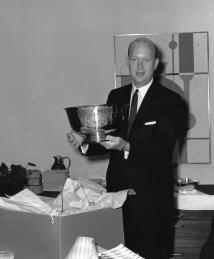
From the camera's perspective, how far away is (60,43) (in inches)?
136

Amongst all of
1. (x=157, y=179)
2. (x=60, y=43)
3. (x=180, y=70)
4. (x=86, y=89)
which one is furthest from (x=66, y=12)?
(x=157, y=179)

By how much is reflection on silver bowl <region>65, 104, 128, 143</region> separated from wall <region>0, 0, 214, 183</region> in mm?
1337

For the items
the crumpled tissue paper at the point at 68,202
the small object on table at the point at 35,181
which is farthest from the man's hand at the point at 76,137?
the small object on table at the point at 35,181

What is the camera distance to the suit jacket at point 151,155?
2.25m

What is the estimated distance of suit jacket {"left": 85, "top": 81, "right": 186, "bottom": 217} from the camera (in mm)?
2248

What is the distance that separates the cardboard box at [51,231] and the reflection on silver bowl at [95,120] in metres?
0.72

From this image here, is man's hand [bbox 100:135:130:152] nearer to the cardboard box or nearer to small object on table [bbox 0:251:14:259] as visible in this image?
the cardboard box

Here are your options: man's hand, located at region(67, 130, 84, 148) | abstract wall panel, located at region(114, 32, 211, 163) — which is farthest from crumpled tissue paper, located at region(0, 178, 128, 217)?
abstract wall panel, located at region(114, 32, 211, 163)

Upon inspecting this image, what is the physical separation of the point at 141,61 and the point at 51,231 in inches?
51.5

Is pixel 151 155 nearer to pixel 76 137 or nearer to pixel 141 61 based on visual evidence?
pixel 76 137

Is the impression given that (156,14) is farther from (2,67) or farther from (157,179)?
(157,179)

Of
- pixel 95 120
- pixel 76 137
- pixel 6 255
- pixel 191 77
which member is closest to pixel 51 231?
pixel 6 255

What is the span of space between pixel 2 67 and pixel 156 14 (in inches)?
43.2

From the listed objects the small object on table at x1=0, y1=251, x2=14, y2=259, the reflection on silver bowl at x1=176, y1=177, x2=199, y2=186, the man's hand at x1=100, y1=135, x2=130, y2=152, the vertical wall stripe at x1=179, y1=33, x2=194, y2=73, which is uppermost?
the vertical wall stripe at x1=179, y1=33, x2=194, y2=73
